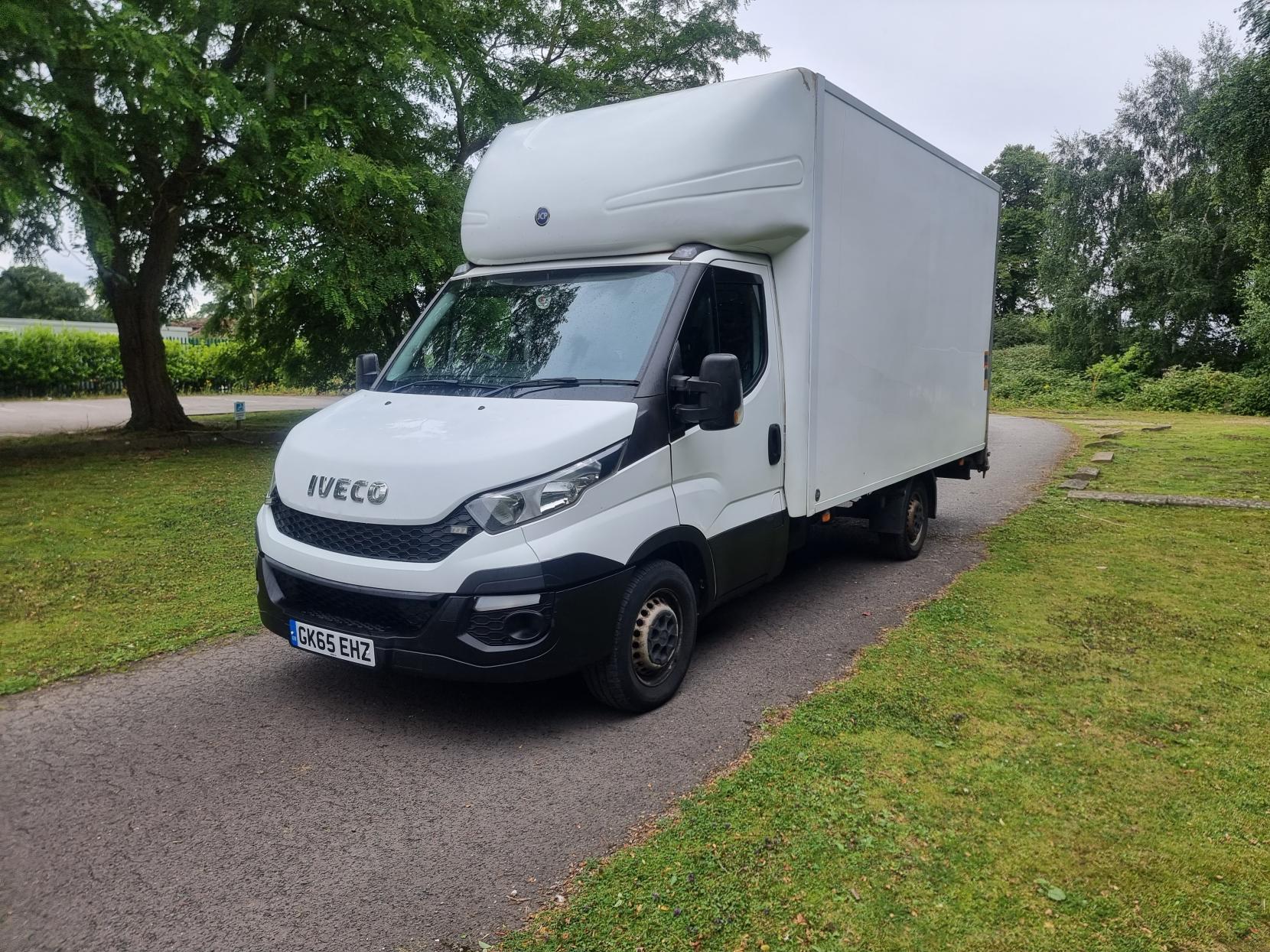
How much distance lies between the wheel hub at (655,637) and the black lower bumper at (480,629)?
25cm

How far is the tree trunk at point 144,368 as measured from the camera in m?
16.7

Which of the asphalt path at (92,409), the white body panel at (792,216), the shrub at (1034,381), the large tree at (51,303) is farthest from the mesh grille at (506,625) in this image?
the large tree at (51,303)

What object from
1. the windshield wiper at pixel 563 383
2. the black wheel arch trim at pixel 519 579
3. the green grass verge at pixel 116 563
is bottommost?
the green grass verge at pixel 116 563

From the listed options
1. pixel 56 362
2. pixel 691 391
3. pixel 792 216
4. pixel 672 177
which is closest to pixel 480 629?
pixel 691 391

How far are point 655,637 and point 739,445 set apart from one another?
122 cm

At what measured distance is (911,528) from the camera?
7.78m

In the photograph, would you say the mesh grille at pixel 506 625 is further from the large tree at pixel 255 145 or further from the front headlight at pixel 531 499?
the large tree at pixel 255 145

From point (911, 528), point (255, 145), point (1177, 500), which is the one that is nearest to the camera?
point (911, 528)

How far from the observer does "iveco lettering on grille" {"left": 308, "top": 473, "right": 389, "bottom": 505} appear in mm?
3975

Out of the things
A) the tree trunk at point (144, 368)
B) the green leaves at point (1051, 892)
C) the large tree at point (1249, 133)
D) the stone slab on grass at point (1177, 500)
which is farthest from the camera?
the tree trunk at point (144, 368)

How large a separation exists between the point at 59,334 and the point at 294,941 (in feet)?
131

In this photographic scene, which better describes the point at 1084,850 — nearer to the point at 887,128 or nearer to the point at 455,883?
the point at 455,883

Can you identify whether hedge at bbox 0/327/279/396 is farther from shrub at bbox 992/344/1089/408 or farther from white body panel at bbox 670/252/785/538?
white body panel at bbox 670/252/785/538

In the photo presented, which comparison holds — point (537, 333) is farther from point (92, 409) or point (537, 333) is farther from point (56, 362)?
point (56, 362)
